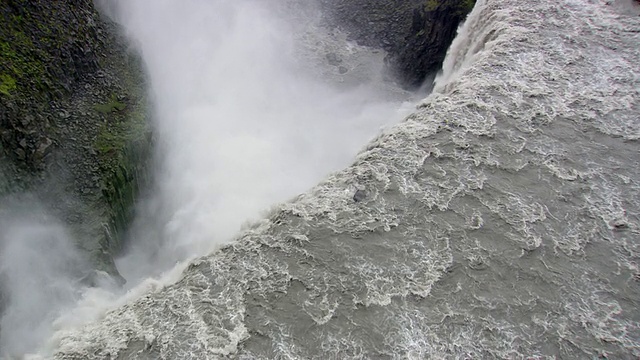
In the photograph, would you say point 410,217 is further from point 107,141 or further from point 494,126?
point 107,141

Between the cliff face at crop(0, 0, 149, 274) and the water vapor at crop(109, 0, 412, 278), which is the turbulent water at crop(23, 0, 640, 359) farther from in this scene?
the cliff face at crop(0, 0, 149, 274)

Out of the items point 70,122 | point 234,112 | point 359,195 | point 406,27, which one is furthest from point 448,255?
point 406,27

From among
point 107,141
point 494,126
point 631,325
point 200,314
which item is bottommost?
point 631,325

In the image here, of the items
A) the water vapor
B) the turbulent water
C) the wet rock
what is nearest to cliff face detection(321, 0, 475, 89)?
the water vapor

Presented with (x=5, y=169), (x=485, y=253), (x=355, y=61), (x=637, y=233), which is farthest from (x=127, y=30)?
(x=637, y=233)

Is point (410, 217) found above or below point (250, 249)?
below

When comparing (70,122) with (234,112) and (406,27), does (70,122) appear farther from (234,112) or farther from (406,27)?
(406,27)

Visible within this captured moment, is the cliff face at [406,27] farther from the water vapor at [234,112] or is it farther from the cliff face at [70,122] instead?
the cliff face at [70,122]
